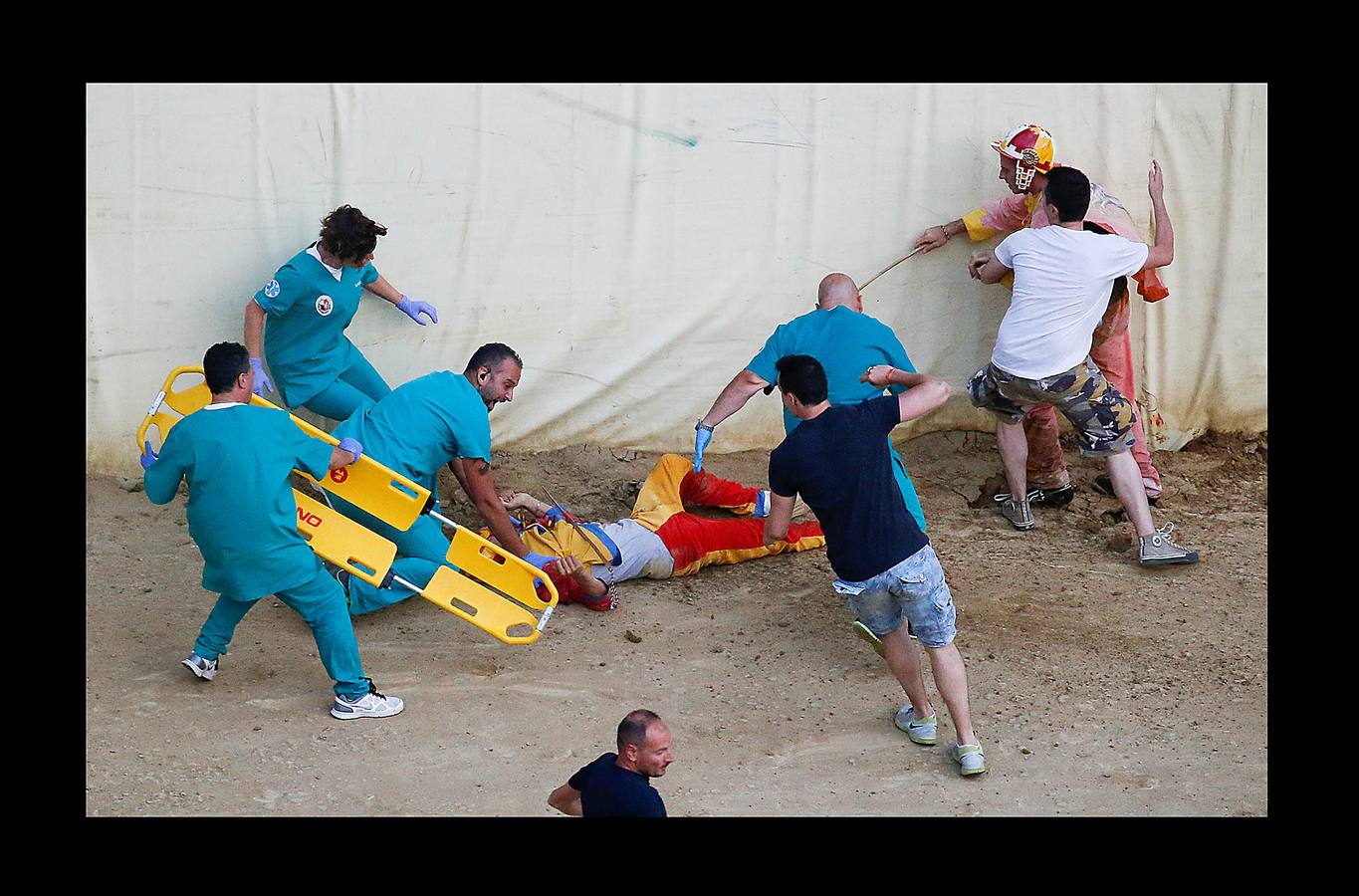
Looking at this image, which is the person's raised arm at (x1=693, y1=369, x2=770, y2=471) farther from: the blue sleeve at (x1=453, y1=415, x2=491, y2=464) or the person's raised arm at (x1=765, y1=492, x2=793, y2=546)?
the person's raised arm at (x1=765, y1=492, x2=793, y2=546)

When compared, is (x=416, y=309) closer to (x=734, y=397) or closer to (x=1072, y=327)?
(x=734, y=397)

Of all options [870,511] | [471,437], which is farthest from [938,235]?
[870,511]

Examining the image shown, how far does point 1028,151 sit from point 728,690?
122 inches

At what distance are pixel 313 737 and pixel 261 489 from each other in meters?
0.90

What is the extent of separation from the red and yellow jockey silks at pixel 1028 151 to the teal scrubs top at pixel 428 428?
9.60 ft

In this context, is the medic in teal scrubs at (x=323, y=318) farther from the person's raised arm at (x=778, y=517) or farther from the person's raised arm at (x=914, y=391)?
the person's raised arm at (x=914, y=391)

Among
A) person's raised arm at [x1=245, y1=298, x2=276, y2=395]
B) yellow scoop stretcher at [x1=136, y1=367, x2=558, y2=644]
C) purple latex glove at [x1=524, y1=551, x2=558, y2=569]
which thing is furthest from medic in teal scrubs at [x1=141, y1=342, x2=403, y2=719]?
person's raised arm at [x1=245, y1=298, x2=276, y2=395]

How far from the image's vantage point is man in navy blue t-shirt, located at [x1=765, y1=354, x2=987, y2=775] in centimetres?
492

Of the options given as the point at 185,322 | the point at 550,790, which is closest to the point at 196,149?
the point at 185,322

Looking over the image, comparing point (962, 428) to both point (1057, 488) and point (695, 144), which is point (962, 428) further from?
point (695, 144)

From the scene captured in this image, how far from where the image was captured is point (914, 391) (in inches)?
198

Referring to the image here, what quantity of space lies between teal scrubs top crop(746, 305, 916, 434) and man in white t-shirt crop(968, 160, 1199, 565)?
0.61 metres

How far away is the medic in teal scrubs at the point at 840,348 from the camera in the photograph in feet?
20.6

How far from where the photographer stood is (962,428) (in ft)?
26.2
